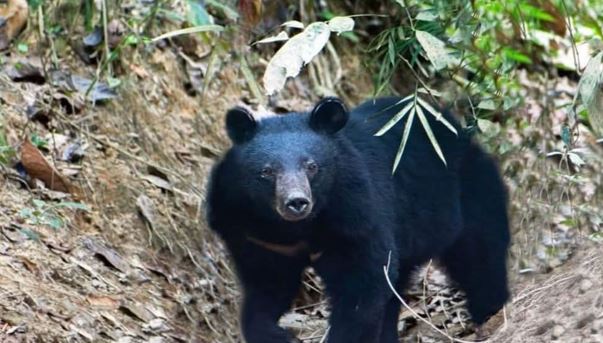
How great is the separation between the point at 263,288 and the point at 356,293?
0.60m

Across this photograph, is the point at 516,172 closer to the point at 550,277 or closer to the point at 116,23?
the point at 550,277

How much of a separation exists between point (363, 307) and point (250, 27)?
1631 millimetres

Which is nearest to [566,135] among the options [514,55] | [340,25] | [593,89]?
[593,89]

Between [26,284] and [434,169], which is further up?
[434,169]

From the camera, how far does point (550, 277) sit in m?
7.26

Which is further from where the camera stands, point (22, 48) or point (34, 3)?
point (22, 48)

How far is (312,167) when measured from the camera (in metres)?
5.99

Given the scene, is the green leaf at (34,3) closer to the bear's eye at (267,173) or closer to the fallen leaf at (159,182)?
the fallen leaf at (159,182)

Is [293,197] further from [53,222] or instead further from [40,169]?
[40,169]

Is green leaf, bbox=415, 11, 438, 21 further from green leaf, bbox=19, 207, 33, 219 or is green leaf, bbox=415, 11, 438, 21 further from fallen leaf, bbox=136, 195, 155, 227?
green leaf, bbox=19, 207, 33, 219

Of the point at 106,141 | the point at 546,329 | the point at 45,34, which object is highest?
the point at 45,34

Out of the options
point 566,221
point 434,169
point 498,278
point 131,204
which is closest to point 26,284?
point 131,204

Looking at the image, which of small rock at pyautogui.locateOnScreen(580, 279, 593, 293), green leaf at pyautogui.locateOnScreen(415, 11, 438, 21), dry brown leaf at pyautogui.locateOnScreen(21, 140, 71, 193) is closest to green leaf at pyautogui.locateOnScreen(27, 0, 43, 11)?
dry brown leaf at pyautogui.locateOnScreen(21, 140, 71, 193)

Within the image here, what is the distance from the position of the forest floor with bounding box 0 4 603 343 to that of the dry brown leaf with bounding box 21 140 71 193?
0.01m
